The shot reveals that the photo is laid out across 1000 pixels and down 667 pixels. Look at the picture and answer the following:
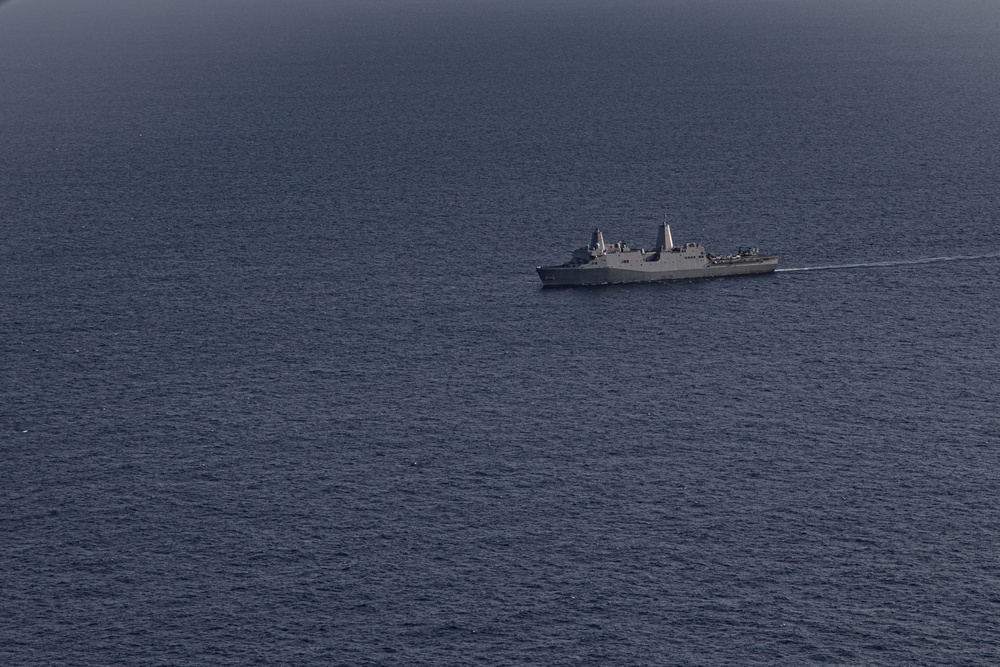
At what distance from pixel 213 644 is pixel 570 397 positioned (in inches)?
2609

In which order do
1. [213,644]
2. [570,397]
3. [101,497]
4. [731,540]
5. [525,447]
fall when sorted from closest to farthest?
[213,644] < [731,540] < [101,497] < [525,447] < [570,397]

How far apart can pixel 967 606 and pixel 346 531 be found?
58593mm

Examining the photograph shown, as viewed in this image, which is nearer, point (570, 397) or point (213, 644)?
point (213, 644)

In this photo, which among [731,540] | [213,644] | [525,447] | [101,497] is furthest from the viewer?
[525,447]

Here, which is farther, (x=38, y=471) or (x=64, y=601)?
(x=38, y=471)

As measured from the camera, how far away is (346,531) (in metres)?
158

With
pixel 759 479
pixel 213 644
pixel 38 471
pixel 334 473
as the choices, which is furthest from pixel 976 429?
pixel 38 471

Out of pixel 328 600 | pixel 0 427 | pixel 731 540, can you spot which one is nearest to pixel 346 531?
pixel 328 600

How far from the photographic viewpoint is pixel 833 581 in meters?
147

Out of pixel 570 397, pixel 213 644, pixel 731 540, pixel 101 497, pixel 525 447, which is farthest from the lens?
pixel 570 397

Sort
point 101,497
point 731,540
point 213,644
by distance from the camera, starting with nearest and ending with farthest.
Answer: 1. point 213,644
2. point 731,540
3. point 101,497

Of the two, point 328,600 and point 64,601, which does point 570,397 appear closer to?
point 328,600

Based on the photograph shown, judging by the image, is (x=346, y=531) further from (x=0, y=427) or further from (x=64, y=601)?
(x=0, y=427)

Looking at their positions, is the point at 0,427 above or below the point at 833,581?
above
